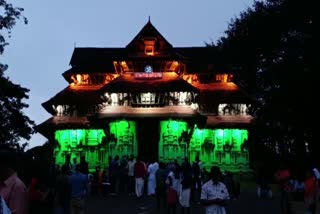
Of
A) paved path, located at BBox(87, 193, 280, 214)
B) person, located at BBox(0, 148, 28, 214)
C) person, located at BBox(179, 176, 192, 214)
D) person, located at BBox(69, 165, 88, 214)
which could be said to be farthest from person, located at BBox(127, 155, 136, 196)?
person, located at BBox(0, 148, 28, 214)

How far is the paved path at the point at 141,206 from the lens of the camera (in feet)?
99.9

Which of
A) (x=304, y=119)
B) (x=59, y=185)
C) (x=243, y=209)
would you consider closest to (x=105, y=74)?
(x=304, y=119)

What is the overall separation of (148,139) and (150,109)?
2458mm

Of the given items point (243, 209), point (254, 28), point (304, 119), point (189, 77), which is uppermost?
point (254, 28)

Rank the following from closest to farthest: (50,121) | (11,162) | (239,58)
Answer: (11,162) → (50,121) → (239,58)

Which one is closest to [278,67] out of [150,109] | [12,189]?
[150,109]

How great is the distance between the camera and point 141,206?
32781 millimetres

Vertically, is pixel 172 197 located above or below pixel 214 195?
below

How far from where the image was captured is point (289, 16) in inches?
2309

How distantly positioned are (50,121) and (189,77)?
11174 millimetres

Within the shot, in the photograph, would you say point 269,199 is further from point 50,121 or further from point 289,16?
point 50,121

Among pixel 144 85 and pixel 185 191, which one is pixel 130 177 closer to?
pixel 185 191

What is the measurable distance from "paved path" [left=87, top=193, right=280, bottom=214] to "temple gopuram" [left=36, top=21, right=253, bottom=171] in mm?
18654

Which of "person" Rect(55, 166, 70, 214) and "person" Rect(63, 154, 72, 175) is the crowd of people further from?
"person" Rect(63, 154, 72, 175)
